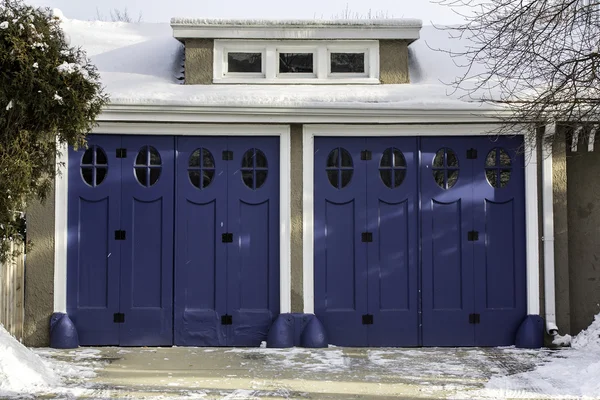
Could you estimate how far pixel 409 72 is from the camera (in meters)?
9.80

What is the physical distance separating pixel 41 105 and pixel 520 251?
539 centimetres

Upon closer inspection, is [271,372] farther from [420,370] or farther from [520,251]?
[520,251]

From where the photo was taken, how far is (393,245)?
9102 mm

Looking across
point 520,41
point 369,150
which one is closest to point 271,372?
point 369,150

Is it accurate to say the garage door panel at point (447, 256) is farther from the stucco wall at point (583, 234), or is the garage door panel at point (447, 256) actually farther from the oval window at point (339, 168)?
the stucco wall at point (583, 234)

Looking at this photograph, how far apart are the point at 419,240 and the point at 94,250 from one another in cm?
365

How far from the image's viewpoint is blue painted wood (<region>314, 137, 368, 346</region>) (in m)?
9.05

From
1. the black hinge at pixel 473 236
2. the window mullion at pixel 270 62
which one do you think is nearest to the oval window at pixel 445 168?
the black hinge at pixel 473 236

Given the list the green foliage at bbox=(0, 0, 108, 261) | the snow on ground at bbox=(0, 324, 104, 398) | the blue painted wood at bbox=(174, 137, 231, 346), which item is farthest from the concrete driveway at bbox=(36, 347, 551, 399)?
the green foliage at bbox=(0, 0, 108, 261)

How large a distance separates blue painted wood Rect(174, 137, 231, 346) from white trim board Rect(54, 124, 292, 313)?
0.59ft

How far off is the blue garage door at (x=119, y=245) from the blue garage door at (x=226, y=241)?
18 centimetres

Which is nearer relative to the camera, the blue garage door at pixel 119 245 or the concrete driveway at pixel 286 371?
the concrete driveway at pixel 286 371

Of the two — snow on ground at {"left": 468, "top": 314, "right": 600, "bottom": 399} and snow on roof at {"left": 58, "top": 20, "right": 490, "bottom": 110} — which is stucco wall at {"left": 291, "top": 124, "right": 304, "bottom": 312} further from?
snow on ground at {"left": 468, "top": 314, "right": 600, "bottom": 399}

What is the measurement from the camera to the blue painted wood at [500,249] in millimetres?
9055
